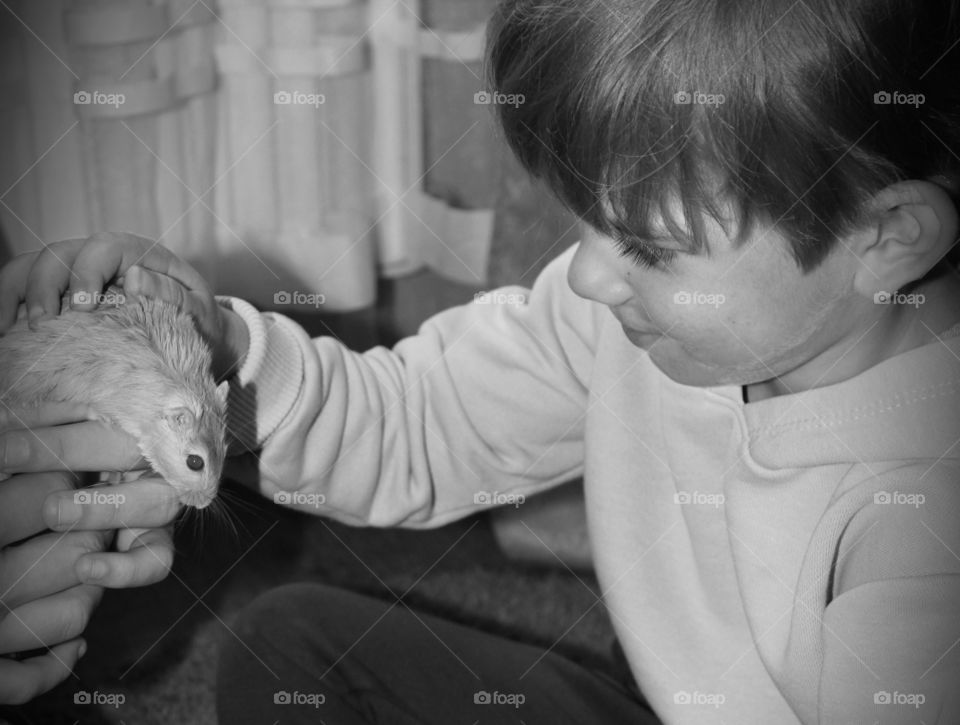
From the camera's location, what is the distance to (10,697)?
18.8 inches

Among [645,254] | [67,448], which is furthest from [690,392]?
[67,448]

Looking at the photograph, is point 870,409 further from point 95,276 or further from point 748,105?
point 95,276

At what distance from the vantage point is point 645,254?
0.50 meters

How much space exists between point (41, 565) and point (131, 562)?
42 mm

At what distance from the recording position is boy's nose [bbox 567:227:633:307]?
20.3 inches

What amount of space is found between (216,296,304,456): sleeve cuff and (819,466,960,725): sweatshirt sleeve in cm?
33

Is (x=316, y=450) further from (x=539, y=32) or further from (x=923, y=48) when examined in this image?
(x=923, y=48)

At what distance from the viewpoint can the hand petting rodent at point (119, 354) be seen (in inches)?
19.8

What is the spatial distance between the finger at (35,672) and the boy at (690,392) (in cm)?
16

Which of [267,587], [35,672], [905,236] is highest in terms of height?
[905,236]

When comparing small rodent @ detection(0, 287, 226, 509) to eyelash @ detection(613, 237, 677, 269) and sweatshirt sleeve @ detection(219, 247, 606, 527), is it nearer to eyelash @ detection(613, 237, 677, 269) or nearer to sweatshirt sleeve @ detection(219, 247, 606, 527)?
sweatshirt sleeve @ detection(219, 247, 606, 527)

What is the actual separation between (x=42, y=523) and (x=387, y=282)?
25.2 inches

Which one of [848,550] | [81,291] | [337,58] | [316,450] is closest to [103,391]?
[81,291]

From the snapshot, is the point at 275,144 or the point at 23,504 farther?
the point at 275,144
